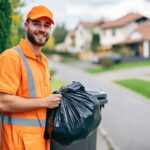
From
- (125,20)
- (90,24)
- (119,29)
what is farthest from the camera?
(90,24)

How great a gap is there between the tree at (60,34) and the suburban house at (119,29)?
28894mm

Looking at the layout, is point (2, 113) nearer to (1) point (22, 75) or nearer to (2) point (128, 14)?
(1) point (22, 75)

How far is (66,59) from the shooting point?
222 feet

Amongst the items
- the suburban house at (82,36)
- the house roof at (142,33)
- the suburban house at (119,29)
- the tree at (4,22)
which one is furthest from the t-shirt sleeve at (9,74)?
the suburban house at (82,36)

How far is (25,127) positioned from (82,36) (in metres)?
85.1

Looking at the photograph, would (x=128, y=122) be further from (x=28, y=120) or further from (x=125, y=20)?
(x=125, y=20)

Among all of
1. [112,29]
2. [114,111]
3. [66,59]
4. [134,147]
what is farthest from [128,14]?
[134,147]

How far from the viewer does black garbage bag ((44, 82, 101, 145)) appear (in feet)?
11.9

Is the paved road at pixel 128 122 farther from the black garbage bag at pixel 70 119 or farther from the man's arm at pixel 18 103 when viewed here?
the man's arm at pixel 18 103

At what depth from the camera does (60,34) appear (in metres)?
108

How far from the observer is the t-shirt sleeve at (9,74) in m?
3.39

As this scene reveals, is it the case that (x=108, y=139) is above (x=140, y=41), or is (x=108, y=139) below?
below

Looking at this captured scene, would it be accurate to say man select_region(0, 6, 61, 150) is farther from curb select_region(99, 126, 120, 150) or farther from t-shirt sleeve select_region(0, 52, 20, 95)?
curb select_region(99, 126, 120, 150)

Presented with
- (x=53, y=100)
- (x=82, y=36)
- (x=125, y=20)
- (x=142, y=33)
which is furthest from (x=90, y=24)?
(x=53, y=100)
